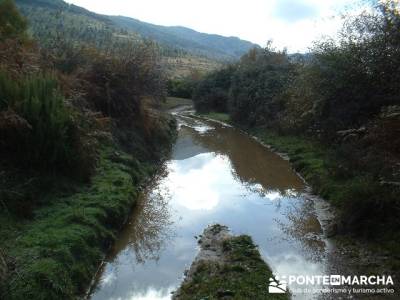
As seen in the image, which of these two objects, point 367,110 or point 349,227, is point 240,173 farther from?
point 349,227

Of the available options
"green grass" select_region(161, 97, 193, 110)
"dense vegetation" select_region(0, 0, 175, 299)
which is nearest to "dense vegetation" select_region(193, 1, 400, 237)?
"dense vegetation" select_region(0, 0, 175, 299)

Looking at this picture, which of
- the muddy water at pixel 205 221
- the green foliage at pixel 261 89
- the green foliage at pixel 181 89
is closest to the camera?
the muddy water at pixel 205 221

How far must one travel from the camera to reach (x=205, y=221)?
40.3ft

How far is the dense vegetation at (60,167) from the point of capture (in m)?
7.74

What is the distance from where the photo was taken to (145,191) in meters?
15.0

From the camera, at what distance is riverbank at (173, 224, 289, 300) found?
7.64 m

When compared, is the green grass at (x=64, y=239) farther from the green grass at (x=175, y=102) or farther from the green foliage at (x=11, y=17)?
the green grass at (x=175, y=102)

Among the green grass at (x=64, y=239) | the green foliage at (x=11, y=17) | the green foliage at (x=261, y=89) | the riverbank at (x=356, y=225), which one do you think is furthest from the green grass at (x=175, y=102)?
the green grass at (x=64, y=239)

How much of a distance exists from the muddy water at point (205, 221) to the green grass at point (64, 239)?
18.3 inches

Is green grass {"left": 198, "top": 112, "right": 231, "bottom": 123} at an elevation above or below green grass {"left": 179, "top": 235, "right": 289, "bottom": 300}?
below

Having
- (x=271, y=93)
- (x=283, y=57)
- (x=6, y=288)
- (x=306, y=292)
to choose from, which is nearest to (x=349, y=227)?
(x=306, y=292)

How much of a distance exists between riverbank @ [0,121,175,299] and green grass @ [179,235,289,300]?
2153mm

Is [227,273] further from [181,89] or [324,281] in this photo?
[181,89]

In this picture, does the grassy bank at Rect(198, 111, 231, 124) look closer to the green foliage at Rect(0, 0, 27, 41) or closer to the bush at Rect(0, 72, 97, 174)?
the green foliage at Rect(0, 0, 27, 41)
